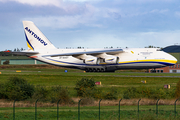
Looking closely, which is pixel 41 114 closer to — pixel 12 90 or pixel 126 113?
pixel 126 113

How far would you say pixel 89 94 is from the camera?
97.6 feet

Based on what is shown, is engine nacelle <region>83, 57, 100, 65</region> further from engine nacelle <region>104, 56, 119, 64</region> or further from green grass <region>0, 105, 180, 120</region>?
green grass <region>0, 105, 180, 120</region>

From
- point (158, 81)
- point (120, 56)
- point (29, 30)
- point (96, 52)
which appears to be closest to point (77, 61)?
point (96, 52)

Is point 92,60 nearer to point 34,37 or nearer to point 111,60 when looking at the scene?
point 111,60

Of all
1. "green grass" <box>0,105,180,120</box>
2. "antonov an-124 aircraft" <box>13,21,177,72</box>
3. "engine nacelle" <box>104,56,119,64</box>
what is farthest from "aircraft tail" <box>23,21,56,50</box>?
"green grass" <box>0,105,180,120</box>

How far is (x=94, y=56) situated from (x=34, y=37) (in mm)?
14954

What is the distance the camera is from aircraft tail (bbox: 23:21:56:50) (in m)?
59.5

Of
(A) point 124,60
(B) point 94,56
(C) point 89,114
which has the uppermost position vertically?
(B) point 94,56

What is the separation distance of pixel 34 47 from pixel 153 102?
129 ft

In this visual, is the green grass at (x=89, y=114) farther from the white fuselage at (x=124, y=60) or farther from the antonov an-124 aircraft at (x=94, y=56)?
the antonov an-124 aircraft at (x=94, y=56)

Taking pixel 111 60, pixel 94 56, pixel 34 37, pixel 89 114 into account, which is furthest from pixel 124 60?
pixel 89 114

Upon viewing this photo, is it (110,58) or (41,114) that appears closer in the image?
(41,114)

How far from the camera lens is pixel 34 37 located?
5962 centimetres

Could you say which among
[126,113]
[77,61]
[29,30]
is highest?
[29,30]
